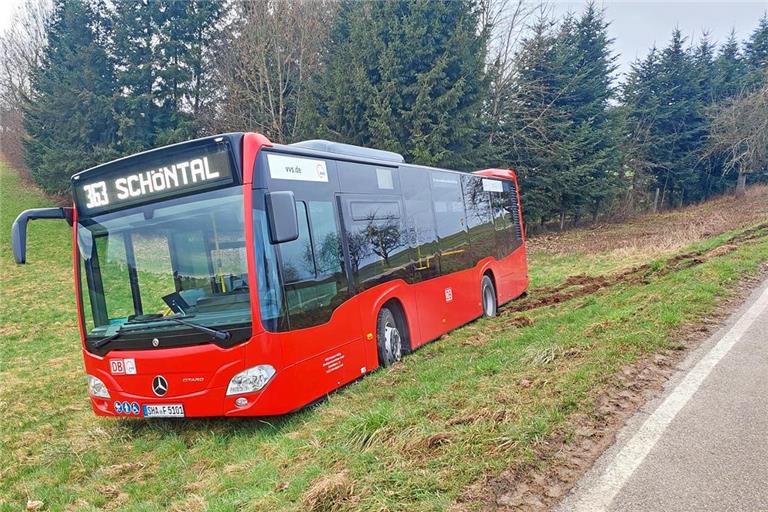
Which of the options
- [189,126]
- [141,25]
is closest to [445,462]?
[189,126]

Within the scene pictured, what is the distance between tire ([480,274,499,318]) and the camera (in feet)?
36.2

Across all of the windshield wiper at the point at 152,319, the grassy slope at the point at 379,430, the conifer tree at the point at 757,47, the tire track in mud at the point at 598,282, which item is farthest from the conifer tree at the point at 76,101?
A: the conifer tree at the point at 757,47

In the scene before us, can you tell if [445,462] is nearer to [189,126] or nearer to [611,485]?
[611,485]

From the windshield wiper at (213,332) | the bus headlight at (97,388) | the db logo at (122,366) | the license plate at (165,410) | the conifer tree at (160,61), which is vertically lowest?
the license plate at (165,410)

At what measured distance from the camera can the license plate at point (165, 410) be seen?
17.6 ft

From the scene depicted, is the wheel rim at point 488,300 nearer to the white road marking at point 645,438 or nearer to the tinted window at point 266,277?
the white road marking at point 645,438

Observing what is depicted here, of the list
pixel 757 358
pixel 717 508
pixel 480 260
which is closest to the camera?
pixel 717 508

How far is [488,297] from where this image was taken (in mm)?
11352

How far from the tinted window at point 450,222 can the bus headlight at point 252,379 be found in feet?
15.1

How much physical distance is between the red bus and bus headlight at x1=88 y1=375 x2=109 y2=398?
0.02 m

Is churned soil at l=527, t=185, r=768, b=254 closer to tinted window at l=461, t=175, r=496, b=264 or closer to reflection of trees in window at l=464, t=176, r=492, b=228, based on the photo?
tinted window at l=461, t=175, r=496, b=264

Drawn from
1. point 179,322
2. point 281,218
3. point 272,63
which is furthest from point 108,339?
point 272,63

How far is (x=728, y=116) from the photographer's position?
27859 millimetres

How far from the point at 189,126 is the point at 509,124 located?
56.4 feet
